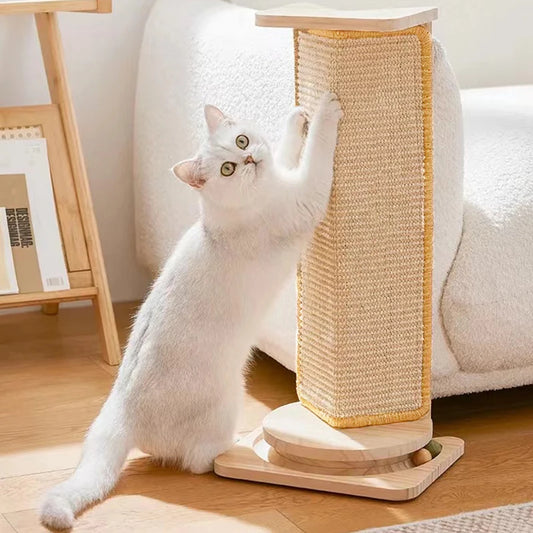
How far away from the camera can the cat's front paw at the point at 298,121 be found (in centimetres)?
158

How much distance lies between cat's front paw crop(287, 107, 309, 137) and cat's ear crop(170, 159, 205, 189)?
6.5 inches

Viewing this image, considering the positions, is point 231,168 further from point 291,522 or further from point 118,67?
point 118,67

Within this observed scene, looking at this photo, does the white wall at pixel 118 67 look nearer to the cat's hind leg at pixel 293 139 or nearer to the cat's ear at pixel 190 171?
the cat's hind leg at pixel 293 139

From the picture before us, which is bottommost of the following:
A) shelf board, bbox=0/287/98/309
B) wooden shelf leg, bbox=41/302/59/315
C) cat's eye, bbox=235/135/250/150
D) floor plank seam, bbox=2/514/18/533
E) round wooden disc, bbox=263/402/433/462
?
floor plank seam, bbox=2/514/18/533

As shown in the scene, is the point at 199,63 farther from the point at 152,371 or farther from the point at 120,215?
the point at 152,371

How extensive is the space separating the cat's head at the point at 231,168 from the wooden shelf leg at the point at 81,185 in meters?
0.69

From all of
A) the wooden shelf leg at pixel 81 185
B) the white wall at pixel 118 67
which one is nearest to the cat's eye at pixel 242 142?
the wooden shelf leg at pixel 81 185

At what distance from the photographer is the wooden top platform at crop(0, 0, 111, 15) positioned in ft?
6.51

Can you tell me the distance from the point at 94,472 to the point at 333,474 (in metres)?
0.32

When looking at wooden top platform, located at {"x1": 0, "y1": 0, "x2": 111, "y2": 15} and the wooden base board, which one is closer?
the wooden base board

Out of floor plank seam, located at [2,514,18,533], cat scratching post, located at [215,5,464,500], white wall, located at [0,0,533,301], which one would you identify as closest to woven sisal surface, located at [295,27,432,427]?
cat scratching post, located at [215,5,464,500]

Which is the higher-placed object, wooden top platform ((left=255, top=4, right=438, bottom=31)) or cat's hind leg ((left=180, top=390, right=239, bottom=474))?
wooden top platform ((left=255, top=4, right=438, bottom=31))

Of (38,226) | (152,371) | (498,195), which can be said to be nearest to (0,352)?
(38,226)

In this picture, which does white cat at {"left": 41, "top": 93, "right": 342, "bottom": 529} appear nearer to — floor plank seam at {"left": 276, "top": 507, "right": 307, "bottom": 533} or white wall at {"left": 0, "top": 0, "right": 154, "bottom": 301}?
floor plank seam at {"left": 276, "top": 507, "right": 307, "bottom": 533}
